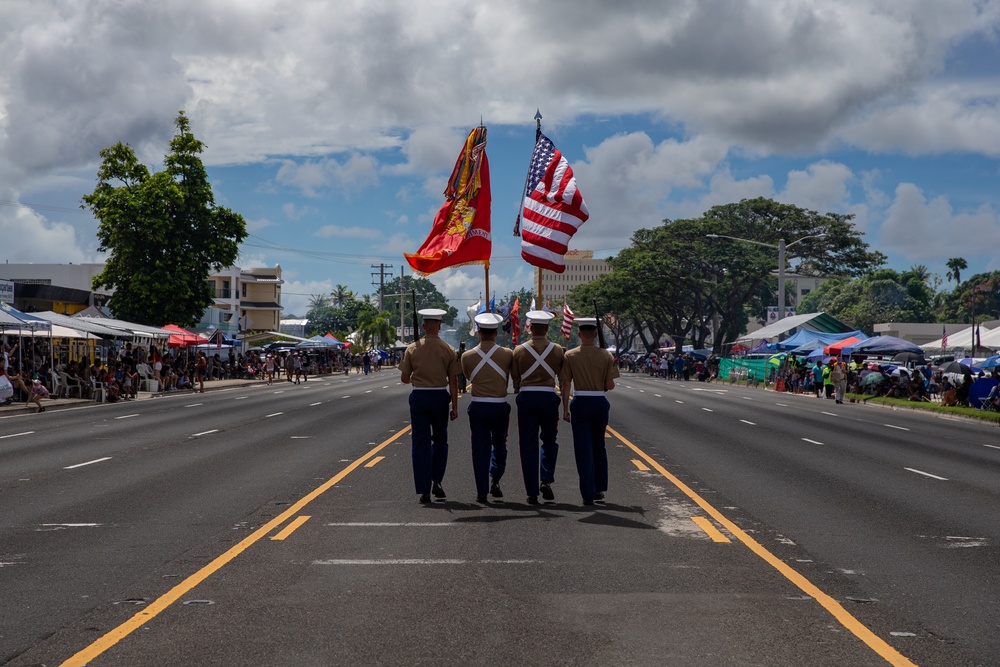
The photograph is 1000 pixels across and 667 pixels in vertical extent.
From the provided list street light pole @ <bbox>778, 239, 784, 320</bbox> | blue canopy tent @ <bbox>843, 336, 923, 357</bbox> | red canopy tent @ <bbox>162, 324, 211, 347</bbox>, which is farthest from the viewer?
street light pole @ <bbox>778, 239, 784, 320</bbox>

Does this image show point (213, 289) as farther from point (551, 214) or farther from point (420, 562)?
point (420, 562)

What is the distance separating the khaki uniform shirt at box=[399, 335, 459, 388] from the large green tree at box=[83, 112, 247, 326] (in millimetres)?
45268

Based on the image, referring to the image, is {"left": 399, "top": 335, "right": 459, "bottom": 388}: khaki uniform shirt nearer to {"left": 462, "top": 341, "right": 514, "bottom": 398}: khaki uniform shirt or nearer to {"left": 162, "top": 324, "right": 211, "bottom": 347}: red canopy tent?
{"left": 462, "top": 341, "right": 514, "bottom": 398}: khaki uniform shirt

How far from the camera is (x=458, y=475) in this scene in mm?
14375

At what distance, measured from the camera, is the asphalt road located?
6129 mm

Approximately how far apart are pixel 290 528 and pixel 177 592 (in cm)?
278

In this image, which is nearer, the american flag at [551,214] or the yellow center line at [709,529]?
the yellow center line at [709,529]

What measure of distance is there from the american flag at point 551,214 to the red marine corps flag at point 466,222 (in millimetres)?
1829

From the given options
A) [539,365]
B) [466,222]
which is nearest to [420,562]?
[539,365]

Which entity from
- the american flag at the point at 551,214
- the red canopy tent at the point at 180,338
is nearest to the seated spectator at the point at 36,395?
the red canopy tent at the point at 180,338

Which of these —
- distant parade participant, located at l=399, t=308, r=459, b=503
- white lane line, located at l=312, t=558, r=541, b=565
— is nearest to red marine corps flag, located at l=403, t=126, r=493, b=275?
distant parade participant, located at l=399, t=308, r=459, b=503

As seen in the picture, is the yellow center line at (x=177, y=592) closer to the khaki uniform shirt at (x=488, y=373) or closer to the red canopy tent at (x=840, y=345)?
the khaki uniform shirt at (x=488, y=373)

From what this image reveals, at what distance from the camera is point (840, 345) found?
162ft

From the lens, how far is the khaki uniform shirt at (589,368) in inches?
441
